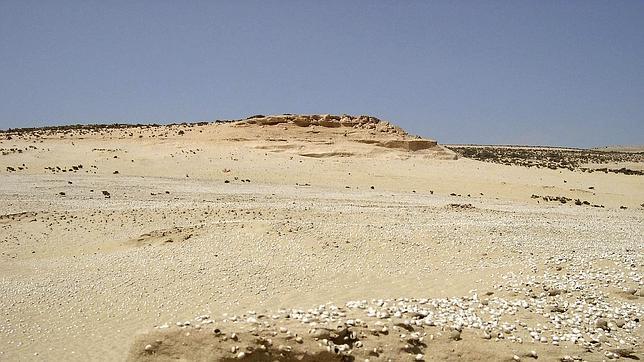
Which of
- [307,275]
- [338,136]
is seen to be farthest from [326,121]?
[307,275]

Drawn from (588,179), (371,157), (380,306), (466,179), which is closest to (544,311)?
(380,306)

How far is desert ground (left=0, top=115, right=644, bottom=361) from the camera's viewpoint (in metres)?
6.59

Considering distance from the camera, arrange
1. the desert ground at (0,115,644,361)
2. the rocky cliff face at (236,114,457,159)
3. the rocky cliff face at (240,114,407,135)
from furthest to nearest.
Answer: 1. the rocky cliff face at (240,114,407,135)
2. the rocky cliff face at (236,114,457,159)
3. the desert ground at (0,115,644,361)

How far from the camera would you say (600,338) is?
6957 millimetres

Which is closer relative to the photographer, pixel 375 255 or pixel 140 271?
pixel 140 271

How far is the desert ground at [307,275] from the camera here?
Result: 6.59m

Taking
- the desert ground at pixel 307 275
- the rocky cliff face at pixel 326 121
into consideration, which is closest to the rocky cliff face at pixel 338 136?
the rocky cliff face at pixel 326 121

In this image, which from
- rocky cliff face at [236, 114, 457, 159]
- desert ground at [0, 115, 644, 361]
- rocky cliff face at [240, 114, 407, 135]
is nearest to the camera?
desert ground at [0, 115, 644, 361]

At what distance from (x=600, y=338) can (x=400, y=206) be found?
10.5 m

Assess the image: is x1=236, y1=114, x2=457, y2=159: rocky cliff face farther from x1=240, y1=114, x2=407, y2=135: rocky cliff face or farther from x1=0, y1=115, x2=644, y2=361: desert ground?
x1=0, y1=115, x2=644, y2=361: desert ground

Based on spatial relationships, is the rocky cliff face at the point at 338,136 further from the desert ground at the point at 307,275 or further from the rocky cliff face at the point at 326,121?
the desert ground at the point at 307,275

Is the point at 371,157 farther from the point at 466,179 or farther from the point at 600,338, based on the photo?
the point at 600,338

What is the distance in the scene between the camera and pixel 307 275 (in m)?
9.45

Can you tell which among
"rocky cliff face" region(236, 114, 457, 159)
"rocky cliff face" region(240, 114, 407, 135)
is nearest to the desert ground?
"rocky cliff face" region(236, 114, 457, 159)
